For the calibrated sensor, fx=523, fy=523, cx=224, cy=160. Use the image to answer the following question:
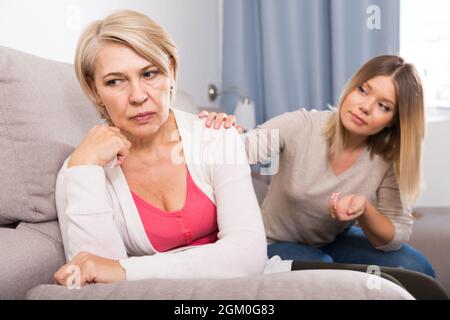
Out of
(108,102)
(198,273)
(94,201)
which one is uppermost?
(108,102)

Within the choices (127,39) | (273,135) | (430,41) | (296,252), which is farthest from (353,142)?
(430,41)

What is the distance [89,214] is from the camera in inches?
36.1

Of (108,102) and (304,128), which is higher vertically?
(108,102)

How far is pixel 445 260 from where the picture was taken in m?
1.57

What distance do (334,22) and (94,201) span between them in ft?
6.37

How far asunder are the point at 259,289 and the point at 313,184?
813mm

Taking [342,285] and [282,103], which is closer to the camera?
[342,285]

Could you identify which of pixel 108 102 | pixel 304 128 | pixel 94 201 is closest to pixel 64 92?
pixel 108 102

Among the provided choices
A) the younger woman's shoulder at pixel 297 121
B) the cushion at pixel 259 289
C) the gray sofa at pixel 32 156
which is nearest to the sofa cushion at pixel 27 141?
the gray sofa at pixel 32 156

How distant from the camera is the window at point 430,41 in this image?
2557 mm

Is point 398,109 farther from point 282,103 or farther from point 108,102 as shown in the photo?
point 282,103

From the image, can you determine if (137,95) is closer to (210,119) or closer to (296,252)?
(210,119)
